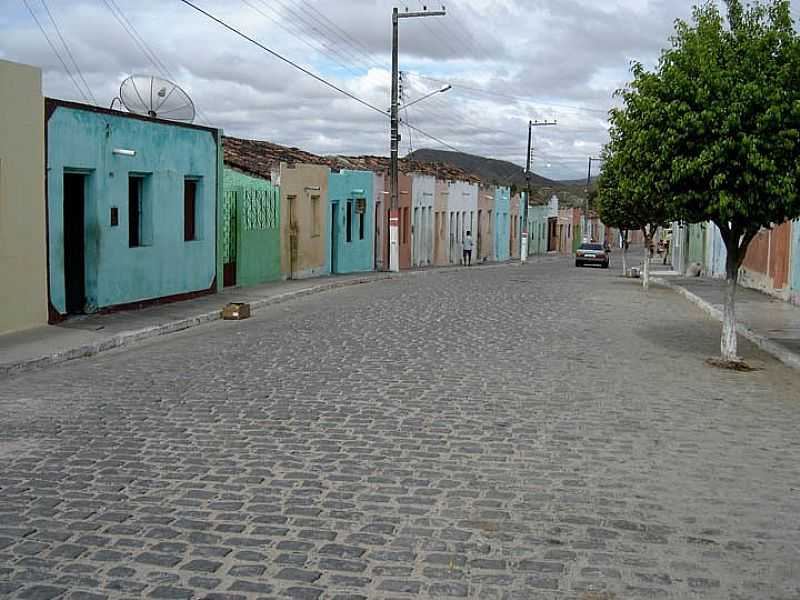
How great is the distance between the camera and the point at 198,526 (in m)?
5.55

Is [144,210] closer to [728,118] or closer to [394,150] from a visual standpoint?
[728,118]

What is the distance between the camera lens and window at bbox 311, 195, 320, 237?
2973 centimetres

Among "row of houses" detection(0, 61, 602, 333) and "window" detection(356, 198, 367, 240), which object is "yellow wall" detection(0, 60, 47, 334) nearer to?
"row of houses" detection(0, 61, 602, 333)

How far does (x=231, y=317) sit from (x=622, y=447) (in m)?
10.9

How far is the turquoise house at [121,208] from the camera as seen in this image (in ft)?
50.1

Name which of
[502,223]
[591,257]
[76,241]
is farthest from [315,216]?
[502,223]

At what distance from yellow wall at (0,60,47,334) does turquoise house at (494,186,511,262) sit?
47.0 metres

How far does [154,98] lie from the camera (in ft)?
65.0

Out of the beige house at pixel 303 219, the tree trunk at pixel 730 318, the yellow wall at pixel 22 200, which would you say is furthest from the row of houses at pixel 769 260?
the beige house at pixel 303 219

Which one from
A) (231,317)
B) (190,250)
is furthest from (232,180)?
(231,317)

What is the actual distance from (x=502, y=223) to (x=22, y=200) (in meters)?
50.3

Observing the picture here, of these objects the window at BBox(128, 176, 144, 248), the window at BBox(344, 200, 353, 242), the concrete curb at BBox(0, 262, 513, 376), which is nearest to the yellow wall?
the concrete curb at BBox(0, 262, 513, 376)

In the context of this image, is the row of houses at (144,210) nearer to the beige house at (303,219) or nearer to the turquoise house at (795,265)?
the beige house at (303,219)

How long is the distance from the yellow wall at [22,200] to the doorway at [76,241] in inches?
65.7
